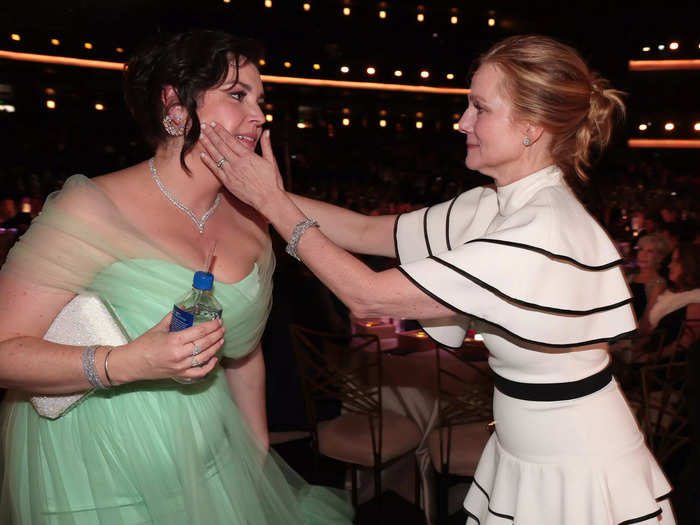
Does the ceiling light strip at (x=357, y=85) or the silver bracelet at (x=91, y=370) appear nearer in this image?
the silver bracelet at (x=91, y=370)

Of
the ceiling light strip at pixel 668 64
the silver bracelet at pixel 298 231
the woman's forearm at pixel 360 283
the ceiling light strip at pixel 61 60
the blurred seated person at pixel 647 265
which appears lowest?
the blurred seated person at pixel 647 265

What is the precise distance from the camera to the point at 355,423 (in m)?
3.32

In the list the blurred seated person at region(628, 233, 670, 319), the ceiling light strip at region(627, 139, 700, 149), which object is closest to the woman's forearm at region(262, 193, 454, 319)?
the blurred seated person at region(628, 233, 670, 319)

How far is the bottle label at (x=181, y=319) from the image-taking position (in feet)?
3.98

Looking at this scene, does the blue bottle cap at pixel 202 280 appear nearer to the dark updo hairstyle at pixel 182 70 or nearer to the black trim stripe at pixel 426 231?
the dark updo hairstyle at pixel 182 70

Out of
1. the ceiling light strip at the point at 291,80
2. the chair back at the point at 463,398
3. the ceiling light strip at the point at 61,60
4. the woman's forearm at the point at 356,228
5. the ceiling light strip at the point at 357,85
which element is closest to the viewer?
the woman's forearm at the point at 356,228

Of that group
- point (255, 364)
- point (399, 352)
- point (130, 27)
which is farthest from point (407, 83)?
point (255, 364)

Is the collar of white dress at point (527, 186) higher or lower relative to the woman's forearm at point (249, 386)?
higher

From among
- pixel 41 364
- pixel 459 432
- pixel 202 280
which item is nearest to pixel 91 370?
pixel 41 364

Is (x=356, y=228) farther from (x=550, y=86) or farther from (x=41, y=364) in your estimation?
(x=41, y=364)

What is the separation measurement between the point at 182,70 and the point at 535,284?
40.0 inches

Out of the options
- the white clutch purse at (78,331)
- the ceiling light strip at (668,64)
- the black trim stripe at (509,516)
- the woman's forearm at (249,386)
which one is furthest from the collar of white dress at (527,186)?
the ceiling light strip at (668,64)

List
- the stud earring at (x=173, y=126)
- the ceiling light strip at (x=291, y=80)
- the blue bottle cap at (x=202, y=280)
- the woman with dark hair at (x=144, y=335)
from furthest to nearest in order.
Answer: the ceiling light strip at (x=291, y=80) → the stud earring at (x=173, y=126) → the woman with dark hair at (x=144, y=335) → the blue bottle cap at (x=202, y=280)

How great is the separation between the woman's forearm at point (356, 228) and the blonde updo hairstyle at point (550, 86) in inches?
23.6
